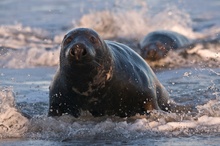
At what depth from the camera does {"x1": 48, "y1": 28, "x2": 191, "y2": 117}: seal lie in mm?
7355

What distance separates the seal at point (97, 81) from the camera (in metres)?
7.36

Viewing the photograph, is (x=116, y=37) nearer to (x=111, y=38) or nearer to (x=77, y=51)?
(x=111, y=38)

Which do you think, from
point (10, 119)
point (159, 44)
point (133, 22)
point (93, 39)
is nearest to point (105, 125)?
point (93, 39)

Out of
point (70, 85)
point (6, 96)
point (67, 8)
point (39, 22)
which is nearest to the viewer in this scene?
point (70, 85)

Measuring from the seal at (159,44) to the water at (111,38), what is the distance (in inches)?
9.3

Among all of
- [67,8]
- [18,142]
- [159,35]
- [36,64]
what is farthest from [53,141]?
[67,8]

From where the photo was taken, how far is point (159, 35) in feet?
52.9

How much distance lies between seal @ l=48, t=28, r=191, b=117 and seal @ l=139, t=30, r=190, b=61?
21.3 ft

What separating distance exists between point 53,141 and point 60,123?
56 centimetres

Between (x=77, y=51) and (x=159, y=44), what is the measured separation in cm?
858

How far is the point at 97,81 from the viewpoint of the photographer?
7605 millimetres

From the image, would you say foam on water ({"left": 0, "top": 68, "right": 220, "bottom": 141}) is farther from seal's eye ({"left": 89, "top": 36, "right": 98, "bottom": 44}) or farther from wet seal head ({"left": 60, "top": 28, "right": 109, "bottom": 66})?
seal's eye ({"left": 89, "top": 36, "right": 98, "bottom": 44})

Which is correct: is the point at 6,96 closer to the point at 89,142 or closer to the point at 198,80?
the point at 89,142

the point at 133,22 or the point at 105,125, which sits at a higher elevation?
the point at 133,22
